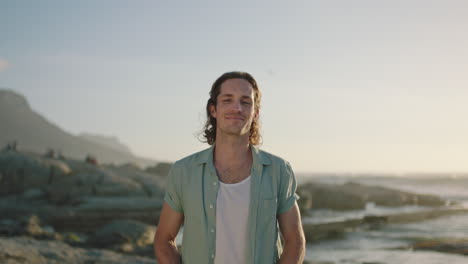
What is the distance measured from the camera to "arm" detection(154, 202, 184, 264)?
3021mm

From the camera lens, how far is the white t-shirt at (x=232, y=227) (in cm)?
296

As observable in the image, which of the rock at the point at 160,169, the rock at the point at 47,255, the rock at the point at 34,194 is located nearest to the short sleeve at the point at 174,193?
the rock at the point at 47,255

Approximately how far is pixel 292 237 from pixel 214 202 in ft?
1.91

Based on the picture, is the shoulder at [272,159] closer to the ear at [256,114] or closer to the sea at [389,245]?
the ear at [256,114]

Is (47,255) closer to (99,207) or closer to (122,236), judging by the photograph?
(122,236)

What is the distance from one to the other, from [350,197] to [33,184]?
1067 inches

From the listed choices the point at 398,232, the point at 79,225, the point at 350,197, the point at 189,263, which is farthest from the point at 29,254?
the point at 350,197

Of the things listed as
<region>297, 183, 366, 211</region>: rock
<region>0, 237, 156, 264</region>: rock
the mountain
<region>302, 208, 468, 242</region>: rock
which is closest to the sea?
<region>302, 208, 468, 242</region>: rock

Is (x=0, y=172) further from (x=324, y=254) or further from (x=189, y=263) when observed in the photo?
(x=189, y=263)

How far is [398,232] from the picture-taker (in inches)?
883

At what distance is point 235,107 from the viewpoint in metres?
3.06

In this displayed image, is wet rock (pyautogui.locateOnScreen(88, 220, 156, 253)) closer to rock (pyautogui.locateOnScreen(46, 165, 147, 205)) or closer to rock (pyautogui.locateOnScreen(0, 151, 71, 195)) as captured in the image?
rock (pyautogui.locateOnScreen(46, 165, 147, 205))

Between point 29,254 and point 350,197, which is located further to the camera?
point 350,197

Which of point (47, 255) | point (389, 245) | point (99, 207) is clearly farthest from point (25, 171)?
point (389, 245)
